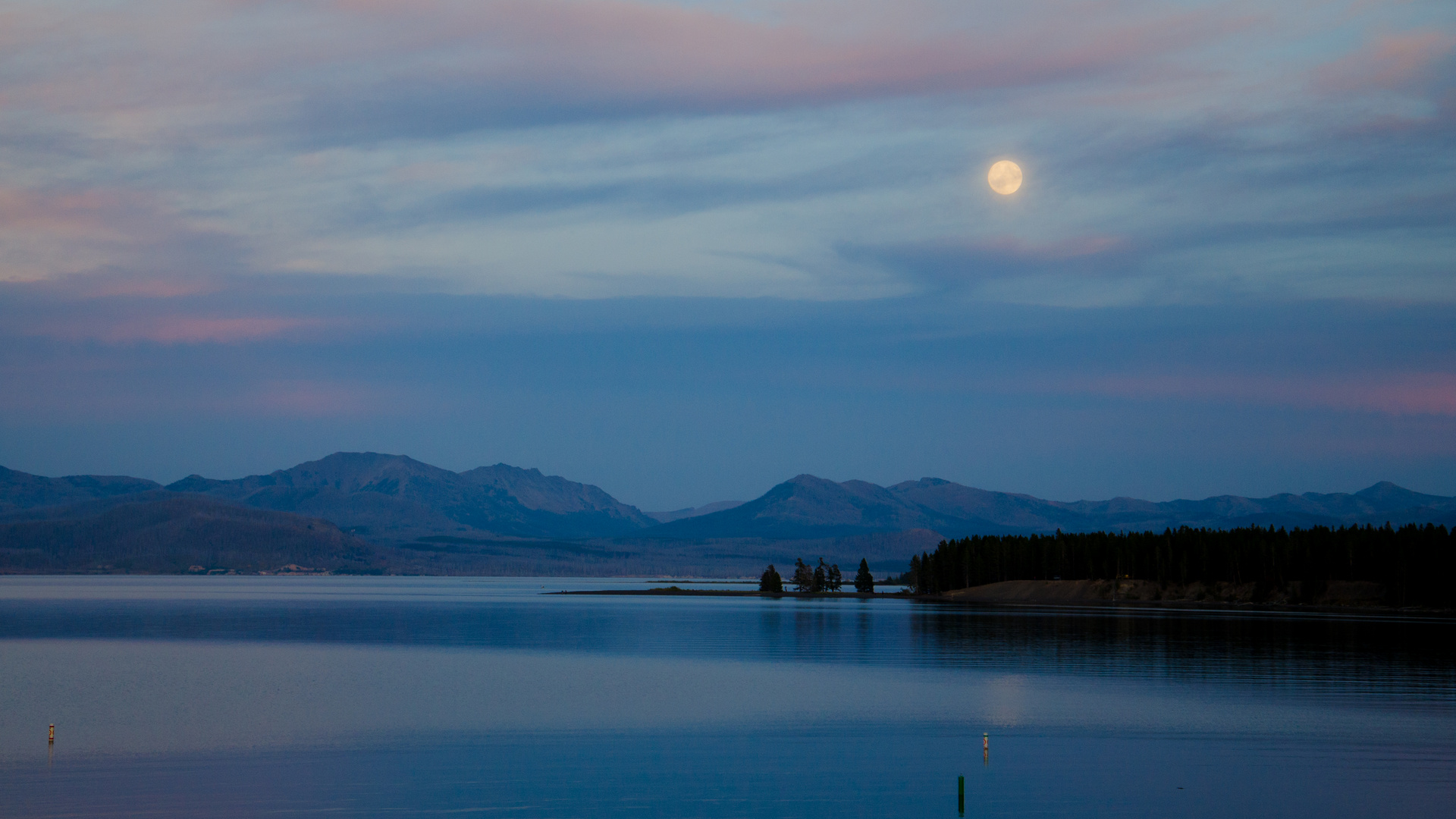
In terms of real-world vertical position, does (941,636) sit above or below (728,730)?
below

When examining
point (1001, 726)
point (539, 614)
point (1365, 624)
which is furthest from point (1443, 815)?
point (539, 614)

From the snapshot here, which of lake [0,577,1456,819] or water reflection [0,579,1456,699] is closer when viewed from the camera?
lake [0,577,1456,819]

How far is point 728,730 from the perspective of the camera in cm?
5438

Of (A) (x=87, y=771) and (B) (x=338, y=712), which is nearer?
(A) (x=87, y=771)

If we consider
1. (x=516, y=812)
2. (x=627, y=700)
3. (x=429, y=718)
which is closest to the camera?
(x=516, y=812)

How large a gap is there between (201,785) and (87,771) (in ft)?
17.6

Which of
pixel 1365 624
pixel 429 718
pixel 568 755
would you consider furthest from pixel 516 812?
pixel 1365 624

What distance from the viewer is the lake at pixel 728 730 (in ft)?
126

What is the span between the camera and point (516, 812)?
35906mm

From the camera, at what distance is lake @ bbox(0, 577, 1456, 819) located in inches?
1511

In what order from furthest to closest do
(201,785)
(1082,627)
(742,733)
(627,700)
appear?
1. (1082,627)
2. (627,700)
3. (742,733)
4. (201,785)

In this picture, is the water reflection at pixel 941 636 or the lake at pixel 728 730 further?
the water reflection at pixel 941 636

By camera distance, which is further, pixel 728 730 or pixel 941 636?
pixel 941 636

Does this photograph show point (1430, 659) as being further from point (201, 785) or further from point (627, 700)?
point (201, 785)
